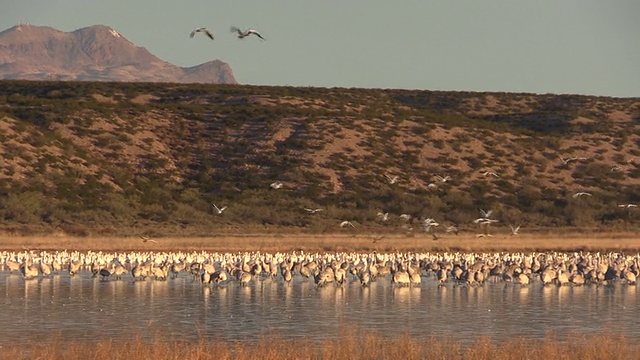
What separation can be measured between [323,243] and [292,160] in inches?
1225

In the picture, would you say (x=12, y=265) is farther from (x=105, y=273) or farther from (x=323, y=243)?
(x=323, y=243)

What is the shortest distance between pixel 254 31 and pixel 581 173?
2535 inches

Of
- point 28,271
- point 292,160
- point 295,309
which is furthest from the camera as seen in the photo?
Answer: point 292,160

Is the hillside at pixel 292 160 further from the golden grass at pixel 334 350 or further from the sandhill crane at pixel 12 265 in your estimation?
the golden grass at pixel 334 350

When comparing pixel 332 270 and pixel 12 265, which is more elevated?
pixel 332 270

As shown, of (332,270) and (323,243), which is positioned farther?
(323,243)

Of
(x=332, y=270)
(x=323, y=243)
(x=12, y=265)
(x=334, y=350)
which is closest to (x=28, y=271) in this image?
(x=12, y=265)

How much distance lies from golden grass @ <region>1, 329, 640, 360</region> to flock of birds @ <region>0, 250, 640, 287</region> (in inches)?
610

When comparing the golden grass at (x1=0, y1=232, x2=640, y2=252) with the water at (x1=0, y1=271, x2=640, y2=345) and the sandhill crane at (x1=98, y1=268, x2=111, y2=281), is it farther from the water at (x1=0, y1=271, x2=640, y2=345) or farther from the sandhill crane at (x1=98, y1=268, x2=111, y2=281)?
the water at (x1=0, y1=271, x2=640, y2=345)

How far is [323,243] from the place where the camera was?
59.9 meters

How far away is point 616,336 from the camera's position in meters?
26.4

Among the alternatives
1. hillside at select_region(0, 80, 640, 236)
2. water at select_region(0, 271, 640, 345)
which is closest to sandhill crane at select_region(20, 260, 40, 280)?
water at select_region(0, 271, 640, 345)

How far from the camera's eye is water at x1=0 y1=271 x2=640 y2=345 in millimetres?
28000

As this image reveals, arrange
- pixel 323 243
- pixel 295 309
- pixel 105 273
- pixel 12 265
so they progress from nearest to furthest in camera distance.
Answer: pixel 295 309
pixel 105 273
pixel 12 265
pixel 323 243
